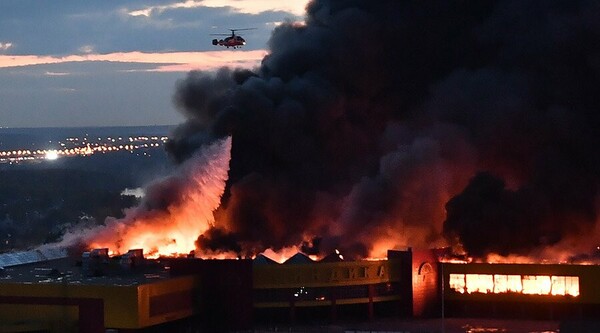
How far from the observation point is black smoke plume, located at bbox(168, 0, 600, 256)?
3236 inches

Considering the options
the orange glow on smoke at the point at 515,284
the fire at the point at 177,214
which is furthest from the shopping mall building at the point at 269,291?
the fire at the point at 177,214

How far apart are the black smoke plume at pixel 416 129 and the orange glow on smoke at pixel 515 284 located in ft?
10.8

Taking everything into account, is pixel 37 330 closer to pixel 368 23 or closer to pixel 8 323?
pixel 8 323

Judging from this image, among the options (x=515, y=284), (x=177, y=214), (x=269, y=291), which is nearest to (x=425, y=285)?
(x=515, y=284)

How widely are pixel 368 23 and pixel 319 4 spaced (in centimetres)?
563

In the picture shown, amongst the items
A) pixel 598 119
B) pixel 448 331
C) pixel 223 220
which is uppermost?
pixel 598 119

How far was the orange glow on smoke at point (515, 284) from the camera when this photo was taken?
7131cm

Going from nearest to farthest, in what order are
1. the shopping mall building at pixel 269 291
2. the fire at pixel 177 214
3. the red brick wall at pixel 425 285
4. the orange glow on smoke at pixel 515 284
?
the shopping mall building at pixel 269 291 < the orange glow on smoke at pixel 515 284 < the red brick wall at pixel 425 285 < the fire at pixel 177 214

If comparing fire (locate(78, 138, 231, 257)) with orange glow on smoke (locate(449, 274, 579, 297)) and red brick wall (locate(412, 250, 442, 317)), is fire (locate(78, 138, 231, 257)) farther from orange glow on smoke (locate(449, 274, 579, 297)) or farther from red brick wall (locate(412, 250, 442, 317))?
orange glow on smoke (locate(449, 274, 579, 297))

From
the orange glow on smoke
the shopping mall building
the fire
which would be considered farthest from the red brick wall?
the fire

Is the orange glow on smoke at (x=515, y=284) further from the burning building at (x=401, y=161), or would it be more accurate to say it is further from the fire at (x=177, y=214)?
the fire at (x=177, y=214)

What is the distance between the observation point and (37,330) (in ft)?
206

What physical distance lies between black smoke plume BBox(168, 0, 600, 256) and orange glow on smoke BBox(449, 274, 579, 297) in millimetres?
3282

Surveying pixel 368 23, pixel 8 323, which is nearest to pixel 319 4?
pixel 368 23
